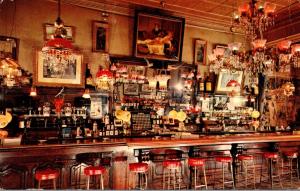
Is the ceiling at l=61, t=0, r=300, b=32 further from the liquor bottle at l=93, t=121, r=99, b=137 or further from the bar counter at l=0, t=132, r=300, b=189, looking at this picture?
the bar counter at l=0, t=132, r=300, b=189

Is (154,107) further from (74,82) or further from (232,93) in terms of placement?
(232,93)

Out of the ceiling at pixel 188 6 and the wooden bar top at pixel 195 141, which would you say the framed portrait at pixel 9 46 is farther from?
the wooden bar top at pixel 195 141

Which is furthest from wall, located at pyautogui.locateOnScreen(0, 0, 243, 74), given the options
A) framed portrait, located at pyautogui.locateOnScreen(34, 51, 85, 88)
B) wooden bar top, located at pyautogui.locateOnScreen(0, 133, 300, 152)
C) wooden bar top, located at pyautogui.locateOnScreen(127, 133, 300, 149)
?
wooden bar top, located at pyautogui.locateOnScreen(127, 133, 300, 149)

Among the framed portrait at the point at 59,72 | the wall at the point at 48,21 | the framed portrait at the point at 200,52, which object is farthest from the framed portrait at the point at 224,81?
the framed portrait at the point at 59,72

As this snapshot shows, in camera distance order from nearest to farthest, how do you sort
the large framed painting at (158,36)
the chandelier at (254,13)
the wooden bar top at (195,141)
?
the wooden bar top at (195,141) < the chandelier at (254,13) < the large framed painting at (158,36)

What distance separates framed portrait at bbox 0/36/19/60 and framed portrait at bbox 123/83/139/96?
121 inches

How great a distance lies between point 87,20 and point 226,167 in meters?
5.54

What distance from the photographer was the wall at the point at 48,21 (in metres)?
6.89

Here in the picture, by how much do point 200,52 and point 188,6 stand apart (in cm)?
198

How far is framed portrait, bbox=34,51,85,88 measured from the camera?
277 inches

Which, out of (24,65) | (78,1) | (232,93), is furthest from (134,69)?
(232,93)

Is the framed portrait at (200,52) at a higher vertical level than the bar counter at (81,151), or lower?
higher

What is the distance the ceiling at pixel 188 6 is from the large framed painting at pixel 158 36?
1.08 ft

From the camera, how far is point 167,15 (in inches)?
331
